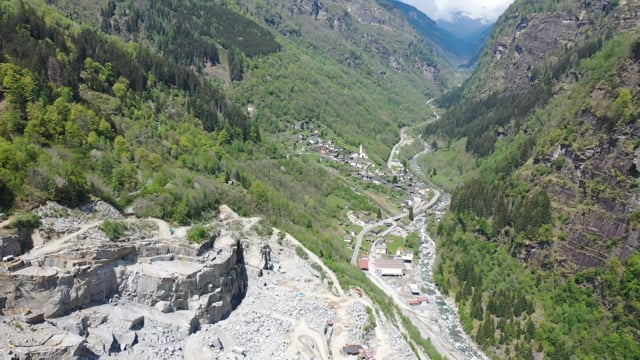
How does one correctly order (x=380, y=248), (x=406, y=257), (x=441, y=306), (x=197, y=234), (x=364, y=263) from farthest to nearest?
(x=380, y=248) < (x=406, y=257) < (x=364, y=263) < (x=441, y=306) < (x=197, y=234)

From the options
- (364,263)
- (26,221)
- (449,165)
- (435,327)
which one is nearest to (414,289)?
(435,327)

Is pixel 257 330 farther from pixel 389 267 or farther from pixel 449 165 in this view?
pixel 449 165

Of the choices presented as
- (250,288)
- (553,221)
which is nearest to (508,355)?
(553,221)

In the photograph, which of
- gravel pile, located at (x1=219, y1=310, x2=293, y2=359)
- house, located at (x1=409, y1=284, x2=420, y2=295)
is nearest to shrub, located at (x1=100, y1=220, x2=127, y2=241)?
gravel pile, located at (x1=219, y1=310, x2=293, y2=359)

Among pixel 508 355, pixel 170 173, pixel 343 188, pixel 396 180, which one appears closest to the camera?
pixel 170 173

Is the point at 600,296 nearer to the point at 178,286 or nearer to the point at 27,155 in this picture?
the point at 178,286

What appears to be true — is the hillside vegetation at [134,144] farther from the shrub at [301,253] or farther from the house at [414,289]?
the house at [414,289]
